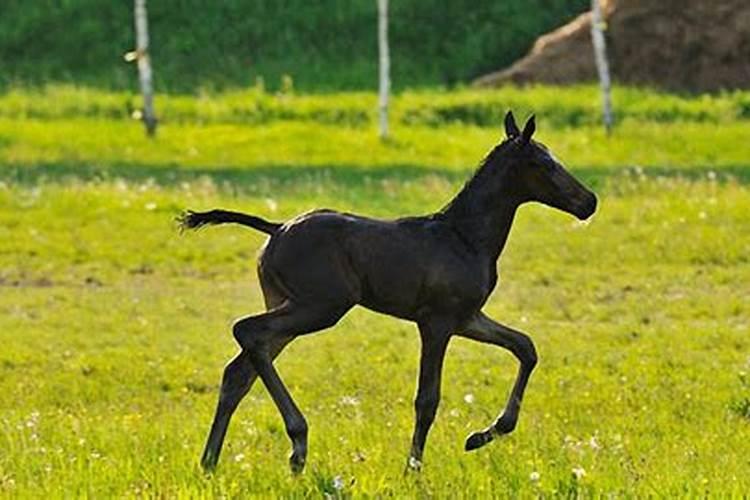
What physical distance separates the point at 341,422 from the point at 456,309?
2.58 m

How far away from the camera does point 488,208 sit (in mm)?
9188

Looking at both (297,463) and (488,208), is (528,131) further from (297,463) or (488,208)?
(297,463)

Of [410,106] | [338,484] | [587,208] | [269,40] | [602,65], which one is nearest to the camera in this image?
[338,484]

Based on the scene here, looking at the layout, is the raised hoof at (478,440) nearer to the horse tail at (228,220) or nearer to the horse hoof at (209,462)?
the horse hoof at (209,462)

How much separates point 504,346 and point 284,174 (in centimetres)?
1849

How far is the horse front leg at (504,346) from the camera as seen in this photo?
9.12 m

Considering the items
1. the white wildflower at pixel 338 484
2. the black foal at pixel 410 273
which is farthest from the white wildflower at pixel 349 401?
the white wildflower at pixel 338 484

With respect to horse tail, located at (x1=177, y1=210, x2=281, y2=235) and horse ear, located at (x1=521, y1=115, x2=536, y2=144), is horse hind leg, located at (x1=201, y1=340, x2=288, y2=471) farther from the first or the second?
horse ear, located at (x1=521, y1=115, x2=536, y2=144)

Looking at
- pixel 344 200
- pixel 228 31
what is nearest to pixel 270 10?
pixel 228 31

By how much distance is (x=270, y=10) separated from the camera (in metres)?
41.9

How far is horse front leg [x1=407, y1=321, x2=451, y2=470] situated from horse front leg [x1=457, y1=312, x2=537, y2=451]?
158 mm

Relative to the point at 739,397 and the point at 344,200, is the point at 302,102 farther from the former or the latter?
the point at 739,397

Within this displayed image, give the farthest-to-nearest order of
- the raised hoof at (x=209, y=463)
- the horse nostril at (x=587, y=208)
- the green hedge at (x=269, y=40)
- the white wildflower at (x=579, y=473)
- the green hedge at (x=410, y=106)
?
the green hedge at (x=269, y=40) → the green hedge at (x=410, y=106) → the horse nostril at (x=587, y=208) → the raised hoof at (x=209, y=463) → the white wildflower at (x=579, y=473)

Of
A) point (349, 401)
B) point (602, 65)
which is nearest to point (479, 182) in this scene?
point (349, 401)
